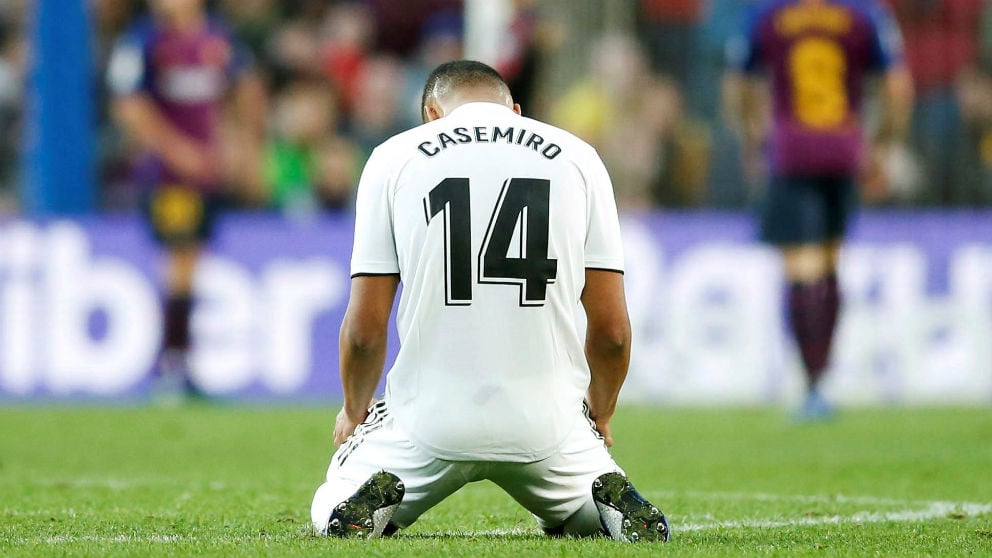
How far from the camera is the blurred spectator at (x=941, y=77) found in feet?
42.9

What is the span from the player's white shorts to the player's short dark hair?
877 mm

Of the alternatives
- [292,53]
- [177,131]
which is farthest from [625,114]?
[177,131]

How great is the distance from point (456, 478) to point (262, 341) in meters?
7.53

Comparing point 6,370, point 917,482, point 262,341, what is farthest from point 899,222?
point 6,370

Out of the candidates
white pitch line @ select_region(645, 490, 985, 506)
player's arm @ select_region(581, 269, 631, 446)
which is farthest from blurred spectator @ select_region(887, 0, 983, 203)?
player's arm @ select_region(581, 269, 631, 446)

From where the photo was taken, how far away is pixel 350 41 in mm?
15453

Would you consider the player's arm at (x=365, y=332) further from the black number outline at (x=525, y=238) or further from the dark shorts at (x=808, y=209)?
the dark shorts at (x=808, y=209)

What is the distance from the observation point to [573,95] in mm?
13570

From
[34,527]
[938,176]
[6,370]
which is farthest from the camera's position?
[938,176]

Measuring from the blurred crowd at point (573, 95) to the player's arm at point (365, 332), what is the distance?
7.23 metres

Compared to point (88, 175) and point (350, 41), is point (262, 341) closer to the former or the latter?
point (88, 175)

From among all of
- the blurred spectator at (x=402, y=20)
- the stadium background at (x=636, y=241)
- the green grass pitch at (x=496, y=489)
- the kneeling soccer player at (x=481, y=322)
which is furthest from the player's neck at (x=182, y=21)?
the kneeling soccer player at (x=481, y=322)

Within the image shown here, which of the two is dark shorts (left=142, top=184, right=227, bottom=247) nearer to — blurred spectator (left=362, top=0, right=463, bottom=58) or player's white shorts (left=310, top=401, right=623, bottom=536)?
blurred spectator (left=362, top=0, right=463, bottom=58)

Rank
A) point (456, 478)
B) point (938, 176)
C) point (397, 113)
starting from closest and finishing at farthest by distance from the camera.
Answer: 1. point (456, 478)
2. point (938, 176)
3. point (397, 113)
